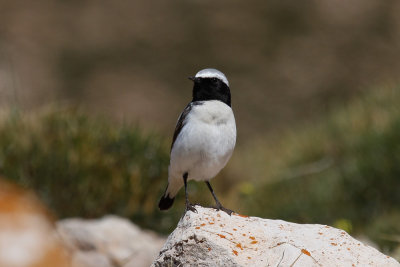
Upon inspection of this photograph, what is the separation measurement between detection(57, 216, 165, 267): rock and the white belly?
174 centimetres

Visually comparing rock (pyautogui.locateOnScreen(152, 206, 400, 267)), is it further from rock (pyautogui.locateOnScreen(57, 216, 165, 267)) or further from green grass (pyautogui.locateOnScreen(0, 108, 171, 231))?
green grass (pyautogui.locateOnScreen(0, 108, 171, 231))

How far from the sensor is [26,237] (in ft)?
22.4

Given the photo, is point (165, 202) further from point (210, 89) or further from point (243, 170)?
point (243, 170)

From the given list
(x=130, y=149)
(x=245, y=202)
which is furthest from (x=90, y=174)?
(x=245, y=202)

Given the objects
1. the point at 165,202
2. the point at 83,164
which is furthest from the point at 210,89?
the point at 83,164

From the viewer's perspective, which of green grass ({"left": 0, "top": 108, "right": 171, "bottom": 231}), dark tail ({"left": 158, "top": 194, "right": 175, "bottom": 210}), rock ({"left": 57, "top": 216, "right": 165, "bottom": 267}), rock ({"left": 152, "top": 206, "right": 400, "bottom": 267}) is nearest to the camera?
rock ({"left": 152, "top": 206, "right": 400, "bottom": 267})

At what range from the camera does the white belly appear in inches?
217

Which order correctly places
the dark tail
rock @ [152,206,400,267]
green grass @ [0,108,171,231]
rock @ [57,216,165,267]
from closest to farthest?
1. rock @ [152,206,400,267]
2. the dark tail
3. rock @ [57,216,165,267]
4. green grass @ [0,108,171,231]

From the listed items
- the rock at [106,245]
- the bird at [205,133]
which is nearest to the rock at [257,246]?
the bird at [205,133]

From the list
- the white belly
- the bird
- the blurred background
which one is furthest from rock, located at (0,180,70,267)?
the blurred background

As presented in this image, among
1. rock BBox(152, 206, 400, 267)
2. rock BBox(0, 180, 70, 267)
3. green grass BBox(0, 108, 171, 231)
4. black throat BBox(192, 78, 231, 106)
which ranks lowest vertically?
rock BBox(152, 206, 400, 267)

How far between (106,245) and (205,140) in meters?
2.20

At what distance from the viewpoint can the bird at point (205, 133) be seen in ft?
18.1

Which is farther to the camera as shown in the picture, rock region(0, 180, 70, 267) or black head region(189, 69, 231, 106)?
rock region(0, 180, 70, 267)
